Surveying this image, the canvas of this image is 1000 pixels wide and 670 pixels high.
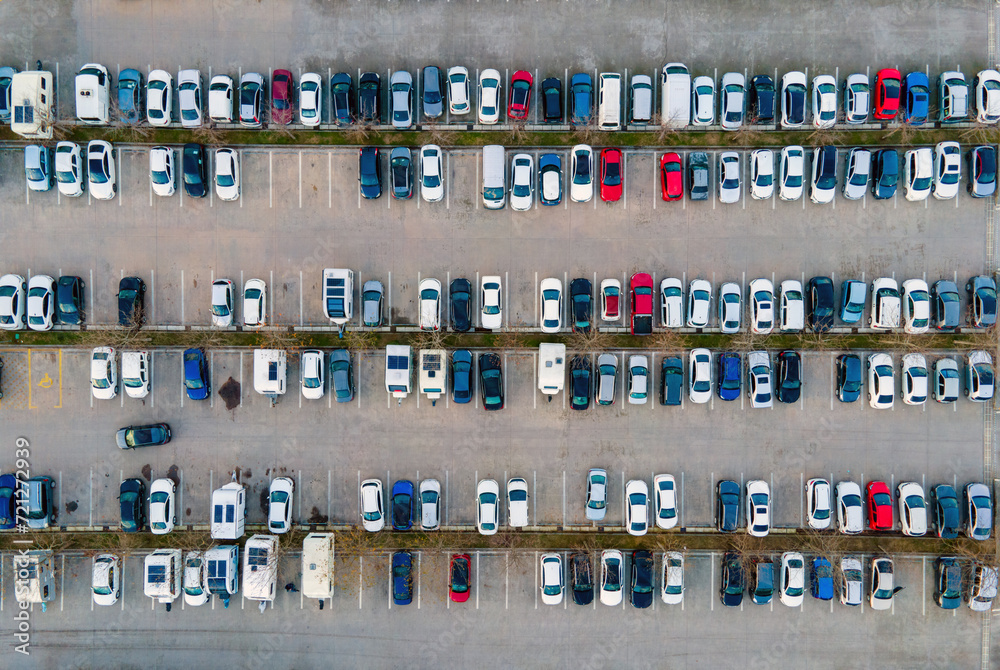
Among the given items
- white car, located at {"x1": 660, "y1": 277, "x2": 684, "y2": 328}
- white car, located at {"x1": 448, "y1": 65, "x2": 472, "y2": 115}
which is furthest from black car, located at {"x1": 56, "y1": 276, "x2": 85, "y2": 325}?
white car, located at {"x1": 660, "y1": 277, "x2": 684, "y2": 328}

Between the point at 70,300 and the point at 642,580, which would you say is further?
the point at 642,580

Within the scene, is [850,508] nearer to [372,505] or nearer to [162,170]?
[372,505]

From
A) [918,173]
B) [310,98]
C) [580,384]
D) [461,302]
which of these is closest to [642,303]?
[580,384]

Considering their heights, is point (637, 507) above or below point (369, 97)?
below

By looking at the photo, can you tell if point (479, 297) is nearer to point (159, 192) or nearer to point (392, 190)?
point (392, 190)

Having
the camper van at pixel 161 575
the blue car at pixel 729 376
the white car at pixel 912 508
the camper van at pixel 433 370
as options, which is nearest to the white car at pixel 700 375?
the blue car at pixel 729 376

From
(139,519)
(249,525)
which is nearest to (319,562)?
(249,525)
